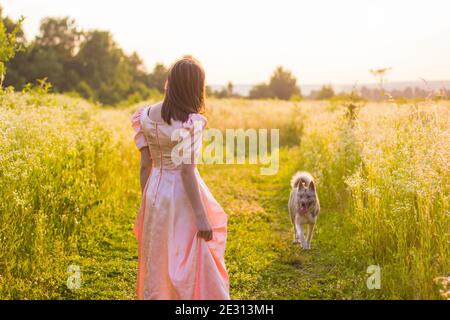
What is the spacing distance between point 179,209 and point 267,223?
500cm

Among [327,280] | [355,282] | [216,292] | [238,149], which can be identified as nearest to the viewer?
[216,292]

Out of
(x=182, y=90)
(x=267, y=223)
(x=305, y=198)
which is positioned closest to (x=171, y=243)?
(x=182, y=90)

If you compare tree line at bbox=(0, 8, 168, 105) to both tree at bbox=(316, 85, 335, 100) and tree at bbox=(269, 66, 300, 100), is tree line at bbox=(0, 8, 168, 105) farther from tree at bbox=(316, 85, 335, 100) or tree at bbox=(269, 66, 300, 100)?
tree at bbox=(316, 85, 335, 100)

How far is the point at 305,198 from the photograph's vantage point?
25.3 feet

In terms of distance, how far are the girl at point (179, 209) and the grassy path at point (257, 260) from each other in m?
1.51

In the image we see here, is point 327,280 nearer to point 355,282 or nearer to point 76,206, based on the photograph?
point 355,282

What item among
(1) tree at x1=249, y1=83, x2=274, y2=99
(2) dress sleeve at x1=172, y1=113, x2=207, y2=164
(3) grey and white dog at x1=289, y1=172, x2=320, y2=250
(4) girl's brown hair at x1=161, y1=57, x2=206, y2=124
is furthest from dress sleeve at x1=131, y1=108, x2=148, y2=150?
(1) tree at x1=249, y1=83, x2=274, y2=99

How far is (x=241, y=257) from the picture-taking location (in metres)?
7.10

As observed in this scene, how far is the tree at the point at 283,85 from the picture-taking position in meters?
63.2

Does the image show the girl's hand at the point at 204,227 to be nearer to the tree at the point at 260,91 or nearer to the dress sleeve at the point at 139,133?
the dress sleeve at the point at 139,133

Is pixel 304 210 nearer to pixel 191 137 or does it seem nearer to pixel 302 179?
pixel 302 179
